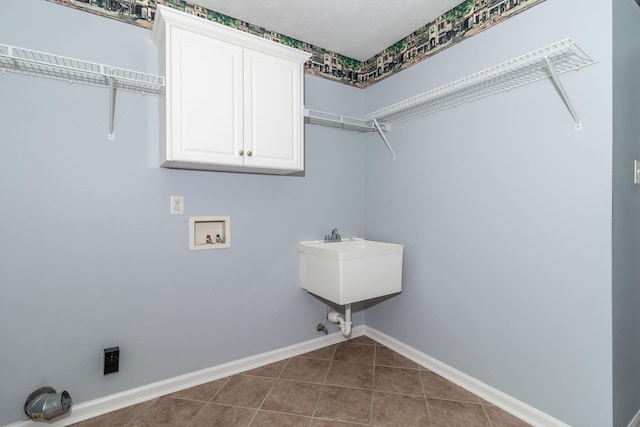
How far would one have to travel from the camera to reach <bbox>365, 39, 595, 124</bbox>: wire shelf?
4.54 ft

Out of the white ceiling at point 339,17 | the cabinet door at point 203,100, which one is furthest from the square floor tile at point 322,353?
the white ceiling at point 339,17

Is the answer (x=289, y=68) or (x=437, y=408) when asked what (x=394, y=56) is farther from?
(x=437, y=408)

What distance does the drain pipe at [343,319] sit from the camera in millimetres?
2354

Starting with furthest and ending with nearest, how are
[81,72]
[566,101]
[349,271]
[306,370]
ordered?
[306,370] → [349,271] → [81,72] → [566,101]

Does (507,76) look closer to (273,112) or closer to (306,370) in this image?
(273,112)

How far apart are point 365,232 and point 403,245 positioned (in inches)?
17.9

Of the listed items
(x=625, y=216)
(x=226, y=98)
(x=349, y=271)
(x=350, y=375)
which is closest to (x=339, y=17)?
(x=226, y=98)

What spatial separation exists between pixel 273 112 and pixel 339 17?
809 millimetres

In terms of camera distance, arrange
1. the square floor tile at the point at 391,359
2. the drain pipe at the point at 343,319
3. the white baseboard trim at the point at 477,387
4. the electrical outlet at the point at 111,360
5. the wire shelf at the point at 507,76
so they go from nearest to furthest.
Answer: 1. the wire shelf at the point at 507,76
2. the white baseboard trim at the point at 477,387
3. the electrical outlet at the point at 111,360
4. the square floor tile at the point at 391,359
5. the drain pipe at the point at 343,319

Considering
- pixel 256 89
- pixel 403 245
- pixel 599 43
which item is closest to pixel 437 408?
pixel 403 245

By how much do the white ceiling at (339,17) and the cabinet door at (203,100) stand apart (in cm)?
44

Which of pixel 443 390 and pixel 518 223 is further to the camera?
pixel 443 390

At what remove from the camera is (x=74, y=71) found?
1.63m

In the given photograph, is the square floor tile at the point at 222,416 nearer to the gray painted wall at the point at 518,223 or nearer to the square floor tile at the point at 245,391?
the square floor tile at the point at 245,391
